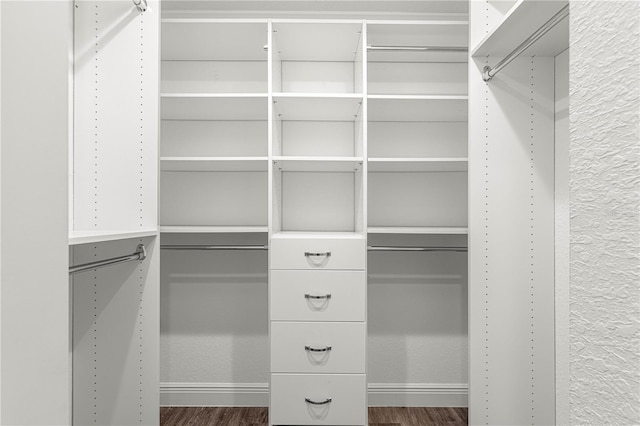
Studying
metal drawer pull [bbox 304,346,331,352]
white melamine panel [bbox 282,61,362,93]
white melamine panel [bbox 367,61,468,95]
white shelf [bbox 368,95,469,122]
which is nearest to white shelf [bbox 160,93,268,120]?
white melamine panel [bbox 282,61,362,93]

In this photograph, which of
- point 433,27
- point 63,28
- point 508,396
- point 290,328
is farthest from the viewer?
point 433,27

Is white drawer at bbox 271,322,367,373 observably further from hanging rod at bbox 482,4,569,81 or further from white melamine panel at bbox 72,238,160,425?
hanging rod at bbox 482,4,569,81

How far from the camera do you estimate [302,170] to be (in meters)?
2.55

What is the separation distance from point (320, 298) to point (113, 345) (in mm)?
884

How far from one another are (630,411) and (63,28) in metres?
0.94

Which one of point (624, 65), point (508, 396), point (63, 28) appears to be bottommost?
point (508, 396)

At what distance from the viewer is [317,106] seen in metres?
2.30

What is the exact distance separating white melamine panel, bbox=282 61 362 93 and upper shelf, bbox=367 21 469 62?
0.19 m

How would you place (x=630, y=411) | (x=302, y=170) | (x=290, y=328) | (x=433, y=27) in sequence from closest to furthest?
(x=630, y=411) → (x=290, y=328) → (x=433, y=27) → (x=302, y=170)

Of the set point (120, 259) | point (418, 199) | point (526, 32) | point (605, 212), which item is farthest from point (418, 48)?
point (605, 212)

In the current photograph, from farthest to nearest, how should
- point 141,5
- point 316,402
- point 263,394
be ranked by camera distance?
point 263,394
point 316,402
point 141,5

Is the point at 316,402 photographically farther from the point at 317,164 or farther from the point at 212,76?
the point at 212,76

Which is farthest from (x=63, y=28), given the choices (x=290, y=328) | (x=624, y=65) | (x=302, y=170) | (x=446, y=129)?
(x=446, y=129)

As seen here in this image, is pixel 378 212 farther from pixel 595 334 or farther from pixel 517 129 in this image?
pixel 595 334
